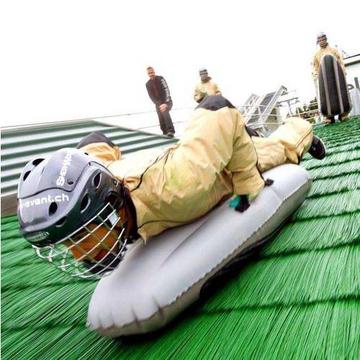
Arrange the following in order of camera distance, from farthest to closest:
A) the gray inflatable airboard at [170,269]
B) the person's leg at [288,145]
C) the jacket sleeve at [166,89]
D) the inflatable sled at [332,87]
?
the jacket sleeve at [166,89] → the inflatable sled at [332,87] → the person's leg at [288,145] → the gray inflatable airboard at [170,269]

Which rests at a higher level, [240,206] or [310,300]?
[240,206]

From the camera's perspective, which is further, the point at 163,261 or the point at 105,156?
the point at 105,156

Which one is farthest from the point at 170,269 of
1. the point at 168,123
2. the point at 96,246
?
the point at 168,123

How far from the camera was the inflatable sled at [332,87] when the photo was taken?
5164 millimetres

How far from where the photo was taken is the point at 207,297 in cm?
115

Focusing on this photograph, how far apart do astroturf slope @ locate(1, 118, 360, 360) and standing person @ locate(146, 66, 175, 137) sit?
4.04 metres

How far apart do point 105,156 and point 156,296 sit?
64cm

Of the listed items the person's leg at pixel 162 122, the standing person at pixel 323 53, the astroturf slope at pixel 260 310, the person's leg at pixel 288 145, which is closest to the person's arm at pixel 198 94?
the person's leg at pixel 162 122

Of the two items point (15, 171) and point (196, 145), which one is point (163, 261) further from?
point (15, 171)

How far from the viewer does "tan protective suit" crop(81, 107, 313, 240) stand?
1068 mm

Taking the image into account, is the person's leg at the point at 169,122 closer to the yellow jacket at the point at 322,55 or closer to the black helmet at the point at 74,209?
the yellow jacket at the point at 322,55

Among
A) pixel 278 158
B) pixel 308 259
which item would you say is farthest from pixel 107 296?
pixel 278 158

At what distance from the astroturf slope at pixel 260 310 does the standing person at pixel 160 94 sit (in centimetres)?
404

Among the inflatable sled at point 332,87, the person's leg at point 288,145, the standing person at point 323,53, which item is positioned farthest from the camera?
the standing person at point 323,53
